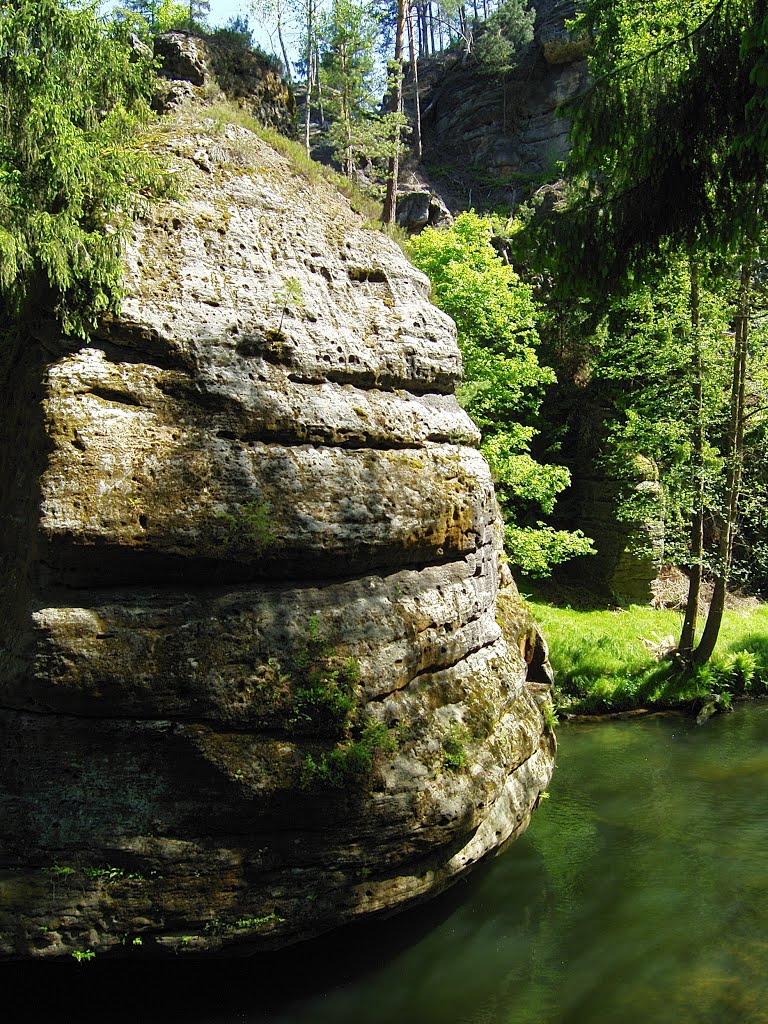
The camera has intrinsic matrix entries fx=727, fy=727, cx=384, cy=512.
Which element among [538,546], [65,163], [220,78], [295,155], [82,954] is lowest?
[82,954]

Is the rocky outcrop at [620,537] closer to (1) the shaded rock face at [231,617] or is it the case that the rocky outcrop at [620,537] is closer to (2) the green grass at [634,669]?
(2) the green grass at [634,669]

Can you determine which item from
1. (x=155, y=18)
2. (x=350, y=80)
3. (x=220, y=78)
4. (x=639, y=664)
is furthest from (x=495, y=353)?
(x=350, y=80)

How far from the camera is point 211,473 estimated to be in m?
6.66

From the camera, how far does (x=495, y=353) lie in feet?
62.5

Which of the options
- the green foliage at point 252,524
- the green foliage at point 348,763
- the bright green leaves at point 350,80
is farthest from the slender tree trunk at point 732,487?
the bright green leaves at point 350,80

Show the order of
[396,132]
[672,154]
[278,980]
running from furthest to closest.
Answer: [396,132] < [278,980] < [672,154]

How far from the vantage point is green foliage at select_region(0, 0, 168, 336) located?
6535 mm

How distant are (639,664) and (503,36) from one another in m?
45.5

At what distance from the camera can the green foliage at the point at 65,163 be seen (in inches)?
257

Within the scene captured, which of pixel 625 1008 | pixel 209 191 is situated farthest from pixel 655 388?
pixel 625 1008

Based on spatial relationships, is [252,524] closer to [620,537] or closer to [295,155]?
[295,155]

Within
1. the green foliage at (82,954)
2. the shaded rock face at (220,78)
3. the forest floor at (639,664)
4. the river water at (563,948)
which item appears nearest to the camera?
the green foliage at (82,954)

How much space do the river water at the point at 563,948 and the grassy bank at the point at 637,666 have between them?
487 centimetres

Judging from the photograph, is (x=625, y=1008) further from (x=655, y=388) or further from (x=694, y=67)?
(x=655, y=388)
